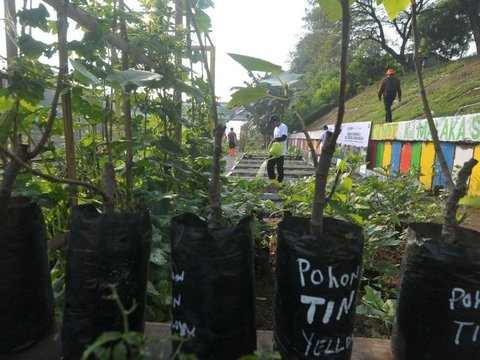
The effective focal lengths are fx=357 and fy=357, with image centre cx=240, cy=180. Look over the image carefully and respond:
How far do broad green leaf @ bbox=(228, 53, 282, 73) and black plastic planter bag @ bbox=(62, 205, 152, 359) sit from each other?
1.62 ft

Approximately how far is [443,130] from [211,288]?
6676 millimetres

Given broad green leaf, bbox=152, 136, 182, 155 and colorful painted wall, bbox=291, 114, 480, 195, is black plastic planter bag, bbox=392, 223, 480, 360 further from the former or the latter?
colorful painted wall, bbox=291, 114, 480, 195

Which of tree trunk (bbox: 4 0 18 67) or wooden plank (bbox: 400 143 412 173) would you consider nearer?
tree trunk (bbox: 4 0 18 67)

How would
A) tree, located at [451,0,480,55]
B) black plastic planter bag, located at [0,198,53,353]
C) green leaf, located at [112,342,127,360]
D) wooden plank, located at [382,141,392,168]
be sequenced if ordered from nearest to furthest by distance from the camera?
green leaf, located at [112,342,127,360], black plastic planter bag, located at [0,198,53,353], wooden plank, located at [382,141,392,168], tree, located at [451,0,480,55]

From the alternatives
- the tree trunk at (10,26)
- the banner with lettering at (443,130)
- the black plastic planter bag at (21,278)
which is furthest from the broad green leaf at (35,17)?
the banner with lettering at (443,130)

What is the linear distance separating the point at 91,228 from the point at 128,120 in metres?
1.05

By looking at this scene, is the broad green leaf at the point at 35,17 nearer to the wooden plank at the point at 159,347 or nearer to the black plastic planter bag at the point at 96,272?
the black plastic planter bag at the point at 96,272

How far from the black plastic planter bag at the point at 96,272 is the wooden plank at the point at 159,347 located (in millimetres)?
85

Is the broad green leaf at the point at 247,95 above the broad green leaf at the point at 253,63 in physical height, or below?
below

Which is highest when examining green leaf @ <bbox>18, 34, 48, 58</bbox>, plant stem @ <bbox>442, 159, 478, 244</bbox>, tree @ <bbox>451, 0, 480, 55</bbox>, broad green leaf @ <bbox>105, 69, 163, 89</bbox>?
tree @ <bbox>451, 0, 480, 55</bbox>

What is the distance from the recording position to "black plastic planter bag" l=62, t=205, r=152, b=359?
3.08 ft

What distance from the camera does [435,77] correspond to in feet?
53.0

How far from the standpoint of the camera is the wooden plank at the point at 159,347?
1043 millimetres

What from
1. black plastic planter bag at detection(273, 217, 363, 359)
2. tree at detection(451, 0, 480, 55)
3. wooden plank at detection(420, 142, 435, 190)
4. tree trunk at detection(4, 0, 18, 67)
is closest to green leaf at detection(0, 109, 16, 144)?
tree trunk at detection(4, 0, 18, 67)
